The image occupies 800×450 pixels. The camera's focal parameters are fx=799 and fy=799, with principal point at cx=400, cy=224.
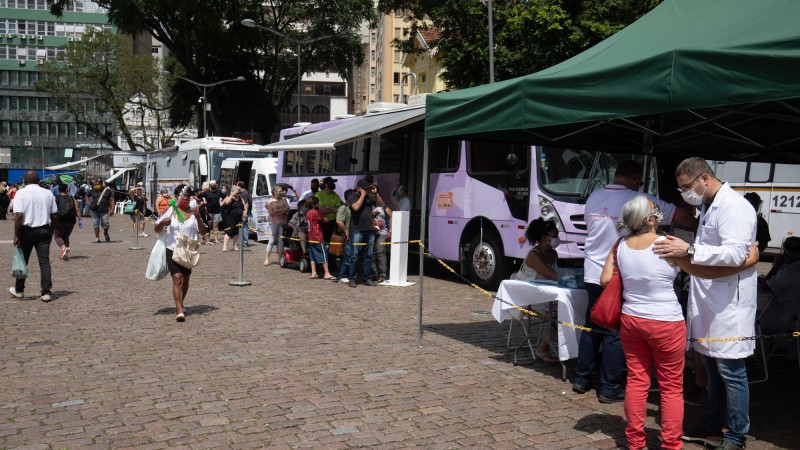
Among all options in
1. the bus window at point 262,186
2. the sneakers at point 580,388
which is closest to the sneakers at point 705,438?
the sneakers at point 580,388

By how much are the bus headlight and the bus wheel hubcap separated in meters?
1.47

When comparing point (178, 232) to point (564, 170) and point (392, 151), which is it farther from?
point (392, 151)

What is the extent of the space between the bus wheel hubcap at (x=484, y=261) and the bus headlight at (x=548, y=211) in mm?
1468

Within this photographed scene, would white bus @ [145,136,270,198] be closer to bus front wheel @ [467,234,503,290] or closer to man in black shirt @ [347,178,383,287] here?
man in black shirt @ [347,178,383,287]

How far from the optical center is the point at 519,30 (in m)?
28.1

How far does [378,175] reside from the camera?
16781 millimetres

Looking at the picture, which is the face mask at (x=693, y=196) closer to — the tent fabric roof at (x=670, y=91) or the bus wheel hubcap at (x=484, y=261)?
the tent fabric roof at (x=670, y=91)

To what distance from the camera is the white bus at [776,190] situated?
19.9m

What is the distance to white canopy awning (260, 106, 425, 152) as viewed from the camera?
14.0 m

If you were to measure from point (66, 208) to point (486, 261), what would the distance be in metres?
9.62

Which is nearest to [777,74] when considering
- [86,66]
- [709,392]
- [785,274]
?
[709,392]

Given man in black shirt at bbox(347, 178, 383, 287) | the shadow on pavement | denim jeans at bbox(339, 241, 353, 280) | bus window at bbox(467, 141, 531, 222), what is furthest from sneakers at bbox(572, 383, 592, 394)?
denim jeans at bbox(339, 241, 353, 280)

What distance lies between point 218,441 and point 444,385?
219 cm

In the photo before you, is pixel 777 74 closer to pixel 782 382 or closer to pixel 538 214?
pixel 782 382
